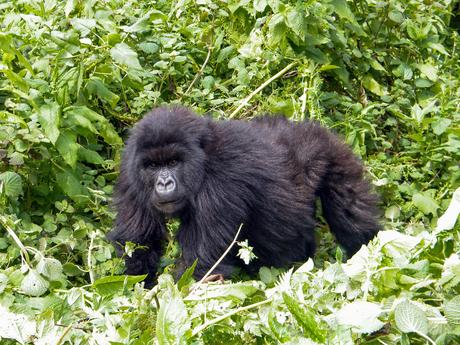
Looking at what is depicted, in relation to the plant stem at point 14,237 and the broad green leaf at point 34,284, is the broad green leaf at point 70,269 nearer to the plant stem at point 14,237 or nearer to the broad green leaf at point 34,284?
the plant stem at point 14,237

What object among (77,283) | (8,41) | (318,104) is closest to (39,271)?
(77,283)

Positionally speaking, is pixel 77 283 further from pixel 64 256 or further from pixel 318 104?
pixel 318 104

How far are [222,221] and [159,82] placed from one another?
1.96 meters

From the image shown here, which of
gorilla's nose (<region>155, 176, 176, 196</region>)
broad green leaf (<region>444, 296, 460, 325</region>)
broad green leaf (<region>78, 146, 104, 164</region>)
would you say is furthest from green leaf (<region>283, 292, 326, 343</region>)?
broad green leaf (<region>78, 146, 104, 164</region>)

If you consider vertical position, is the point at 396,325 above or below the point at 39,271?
above

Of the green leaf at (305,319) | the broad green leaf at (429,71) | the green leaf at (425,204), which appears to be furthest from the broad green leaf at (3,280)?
the broad green leaf at (429,71)

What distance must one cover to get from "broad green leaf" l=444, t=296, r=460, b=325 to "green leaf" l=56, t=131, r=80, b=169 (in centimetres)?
270

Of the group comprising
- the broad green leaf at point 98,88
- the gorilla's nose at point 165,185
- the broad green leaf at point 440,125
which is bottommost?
the gorilla's nose at point 165,185

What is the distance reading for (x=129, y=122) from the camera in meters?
6.06

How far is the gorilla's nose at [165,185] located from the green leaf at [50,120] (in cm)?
69

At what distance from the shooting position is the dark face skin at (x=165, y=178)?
4.57m

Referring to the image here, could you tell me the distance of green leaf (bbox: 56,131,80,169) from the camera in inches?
197

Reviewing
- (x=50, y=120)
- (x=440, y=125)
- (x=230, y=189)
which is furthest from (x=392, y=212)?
(x=50, y=120)

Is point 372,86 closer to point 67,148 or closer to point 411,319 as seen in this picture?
point 67,148
